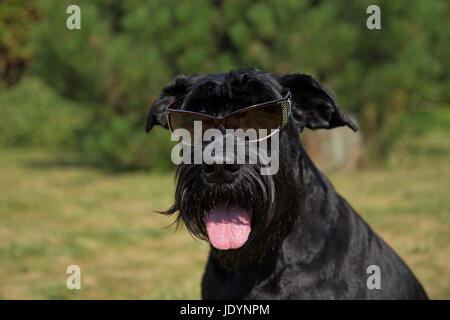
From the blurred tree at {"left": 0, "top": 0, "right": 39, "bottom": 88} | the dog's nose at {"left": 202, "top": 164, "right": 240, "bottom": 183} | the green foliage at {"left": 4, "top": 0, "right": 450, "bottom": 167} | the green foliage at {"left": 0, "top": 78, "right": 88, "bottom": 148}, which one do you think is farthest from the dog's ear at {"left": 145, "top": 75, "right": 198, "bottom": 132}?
the blurred tree at {"left": 0, "top": 0, "right": 39, "bottom": 88}

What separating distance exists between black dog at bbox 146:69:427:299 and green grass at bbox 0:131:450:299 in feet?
6.40

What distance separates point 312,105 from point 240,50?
8218mm

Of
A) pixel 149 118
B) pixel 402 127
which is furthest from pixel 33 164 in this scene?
pixel 149 118

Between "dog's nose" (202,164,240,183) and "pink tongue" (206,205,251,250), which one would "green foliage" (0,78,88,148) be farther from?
"dog's nose" (202,164,240,183)

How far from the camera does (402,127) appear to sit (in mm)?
11539

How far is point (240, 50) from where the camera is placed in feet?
36.0

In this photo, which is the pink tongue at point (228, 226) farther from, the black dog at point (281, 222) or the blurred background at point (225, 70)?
the blurred background at point (225, 70)

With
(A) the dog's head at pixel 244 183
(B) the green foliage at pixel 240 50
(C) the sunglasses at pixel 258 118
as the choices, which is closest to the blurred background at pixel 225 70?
(B) the green foliage at pixel 240 50

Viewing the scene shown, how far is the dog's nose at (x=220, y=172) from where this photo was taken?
2334mm

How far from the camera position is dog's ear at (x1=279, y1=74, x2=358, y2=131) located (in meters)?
2.89

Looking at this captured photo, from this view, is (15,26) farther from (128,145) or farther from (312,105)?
(312,105)

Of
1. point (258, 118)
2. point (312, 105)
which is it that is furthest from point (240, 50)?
point (258, 118)

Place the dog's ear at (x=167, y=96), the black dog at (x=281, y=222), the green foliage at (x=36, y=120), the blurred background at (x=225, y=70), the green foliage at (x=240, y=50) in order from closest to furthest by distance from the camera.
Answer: the black dog at (x=281, y=222), the dog's ear at (x=167, y=96), the blurred background at (x=225, y=70), the green foliage at (x=240, y=50), the green foliage at (x=36, y=120)
